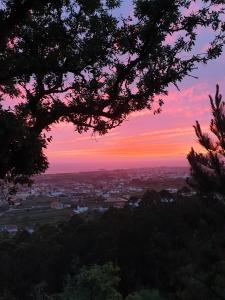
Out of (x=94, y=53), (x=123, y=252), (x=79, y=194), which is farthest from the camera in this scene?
(x=79, y=194)

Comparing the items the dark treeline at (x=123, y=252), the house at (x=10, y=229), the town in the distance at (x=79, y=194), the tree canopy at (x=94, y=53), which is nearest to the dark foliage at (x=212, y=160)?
the tree canopy at (x=94, y=53)

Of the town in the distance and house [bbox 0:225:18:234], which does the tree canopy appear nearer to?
the town in the distance

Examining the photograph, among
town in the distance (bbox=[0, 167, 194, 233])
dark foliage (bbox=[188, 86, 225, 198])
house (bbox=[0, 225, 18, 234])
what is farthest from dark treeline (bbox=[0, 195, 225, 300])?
house (bbox=[0, 225, 18, 234])

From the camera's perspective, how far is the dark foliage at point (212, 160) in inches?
339

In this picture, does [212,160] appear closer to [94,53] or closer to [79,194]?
[94,53]

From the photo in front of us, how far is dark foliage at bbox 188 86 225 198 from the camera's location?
8.61m

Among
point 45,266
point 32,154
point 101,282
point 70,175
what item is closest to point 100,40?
point 32,154

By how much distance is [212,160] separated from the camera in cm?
913

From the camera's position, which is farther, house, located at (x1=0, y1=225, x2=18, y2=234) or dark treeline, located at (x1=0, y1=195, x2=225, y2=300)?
house, located at (x1=0, y1=225, x2=18, y2=234)

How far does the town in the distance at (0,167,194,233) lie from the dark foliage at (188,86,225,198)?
37273 millimetres

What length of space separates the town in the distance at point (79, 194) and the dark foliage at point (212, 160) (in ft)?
122

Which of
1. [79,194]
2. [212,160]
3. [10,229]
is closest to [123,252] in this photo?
[212,160]

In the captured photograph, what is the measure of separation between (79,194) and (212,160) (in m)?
101

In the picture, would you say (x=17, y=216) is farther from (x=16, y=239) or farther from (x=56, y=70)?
(x=56, y=70)
